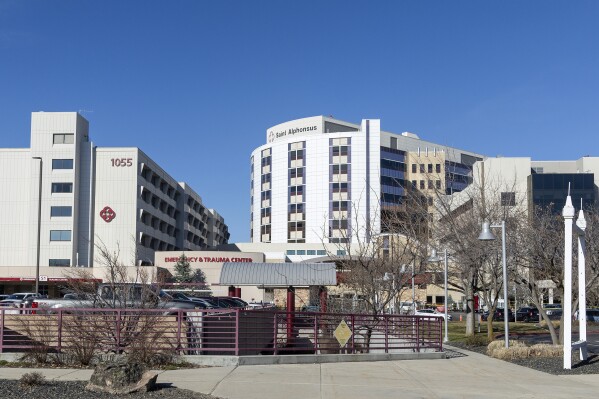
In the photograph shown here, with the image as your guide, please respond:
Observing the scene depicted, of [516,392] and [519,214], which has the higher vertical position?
[519,214]

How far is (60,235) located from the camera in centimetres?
8338

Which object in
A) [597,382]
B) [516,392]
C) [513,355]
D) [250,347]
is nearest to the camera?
[516,392]

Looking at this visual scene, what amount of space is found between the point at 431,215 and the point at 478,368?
800 inches

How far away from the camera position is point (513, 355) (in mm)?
23281

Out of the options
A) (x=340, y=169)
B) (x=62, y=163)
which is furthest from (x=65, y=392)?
(x=340, y=169)

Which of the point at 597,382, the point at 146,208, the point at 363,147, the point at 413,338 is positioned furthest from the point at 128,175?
the point at 597,382

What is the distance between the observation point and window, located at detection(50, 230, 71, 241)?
83.2 meters

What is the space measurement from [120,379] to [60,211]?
7479 centimetres

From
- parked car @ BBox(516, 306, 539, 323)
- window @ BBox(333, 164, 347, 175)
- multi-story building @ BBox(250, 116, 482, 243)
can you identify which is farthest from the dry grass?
window @ BBox(333, 164, 347, 175)

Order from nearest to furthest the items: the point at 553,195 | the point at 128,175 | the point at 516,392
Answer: the point at 516,392 < the point at 128,175 < the point at 553,195

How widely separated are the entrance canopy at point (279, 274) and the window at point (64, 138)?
1856 inches

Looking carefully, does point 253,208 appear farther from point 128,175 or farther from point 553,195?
point 553,195

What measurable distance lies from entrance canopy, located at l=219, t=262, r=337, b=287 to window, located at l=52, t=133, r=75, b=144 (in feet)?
155

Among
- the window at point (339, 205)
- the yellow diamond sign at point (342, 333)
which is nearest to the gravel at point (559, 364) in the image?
the yellow diamond sign at point (342, 333)
